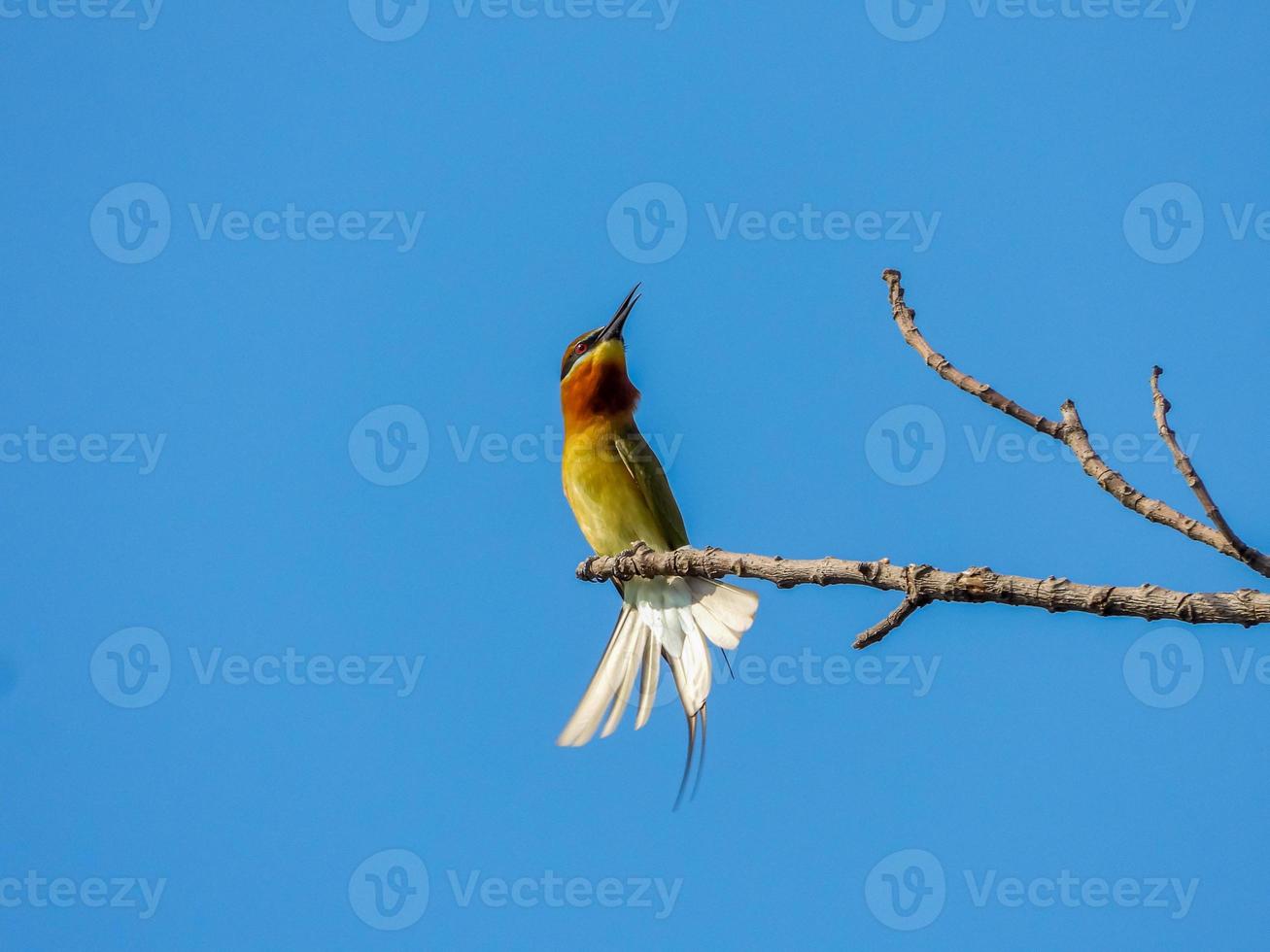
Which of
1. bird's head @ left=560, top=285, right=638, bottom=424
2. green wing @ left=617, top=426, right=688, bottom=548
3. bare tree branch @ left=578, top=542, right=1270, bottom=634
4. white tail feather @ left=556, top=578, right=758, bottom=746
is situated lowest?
bare tree branch @ left=578, top=542, right=1270, bottom=634

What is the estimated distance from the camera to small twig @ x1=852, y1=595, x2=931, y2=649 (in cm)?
345

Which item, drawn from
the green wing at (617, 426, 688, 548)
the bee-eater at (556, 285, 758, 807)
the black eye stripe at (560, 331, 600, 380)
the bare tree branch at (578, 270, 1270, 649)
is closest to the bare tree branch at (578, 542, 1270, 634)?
the bare tree branch at (578, 270, 1270, 649)

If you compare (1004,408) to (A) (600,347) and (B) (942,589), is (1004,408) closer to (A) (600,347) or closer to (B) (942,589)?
(B) (942,589)

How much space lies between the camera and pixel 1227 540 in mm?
2836

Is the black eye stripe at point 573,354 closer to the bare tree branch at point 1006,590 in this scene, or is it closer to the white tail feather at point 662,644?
the white tail feather at point 662,644

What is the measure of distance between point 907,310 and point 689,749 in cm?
302

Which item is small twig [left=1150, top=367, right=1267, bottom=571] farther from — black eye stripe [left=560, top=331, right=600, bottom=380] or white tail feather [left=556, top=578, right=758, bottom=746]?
black eye stripe [left=560, top=331, right=600, bottom=380]

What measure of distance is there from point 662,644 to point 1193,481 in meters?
4.15

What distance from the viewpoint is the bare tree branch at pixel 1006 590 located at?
110 inches

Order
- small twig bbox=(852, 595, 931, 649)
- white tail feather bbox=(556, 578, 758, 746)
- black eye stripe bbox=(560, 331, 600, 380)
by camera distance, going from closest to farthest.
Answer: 1. small twig bbox=(852, 595, 931, 649)
2. white tail feather bbox=(556, 578, 758, 746)
3. black eye stripe bbox=(560, 331, 600, 380)

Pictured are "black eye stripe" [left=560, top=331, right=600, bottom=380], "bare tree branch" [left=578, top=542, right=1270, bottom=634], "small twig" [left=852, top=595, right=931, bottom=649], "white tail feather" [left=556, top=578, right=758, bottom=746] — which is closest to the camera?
"bare tree branch" [left=578, top=542, right=1270, bottom=634]

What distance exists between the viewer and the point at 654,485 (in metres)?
8.59

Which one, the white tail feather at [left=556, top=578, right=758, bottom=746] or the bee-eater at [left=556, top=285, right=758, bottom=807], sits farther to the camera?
the bee-eater at [left=556, top=285, right=758, bottom=807]

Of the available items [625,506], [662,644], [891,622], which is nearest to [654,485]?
[625,506]
